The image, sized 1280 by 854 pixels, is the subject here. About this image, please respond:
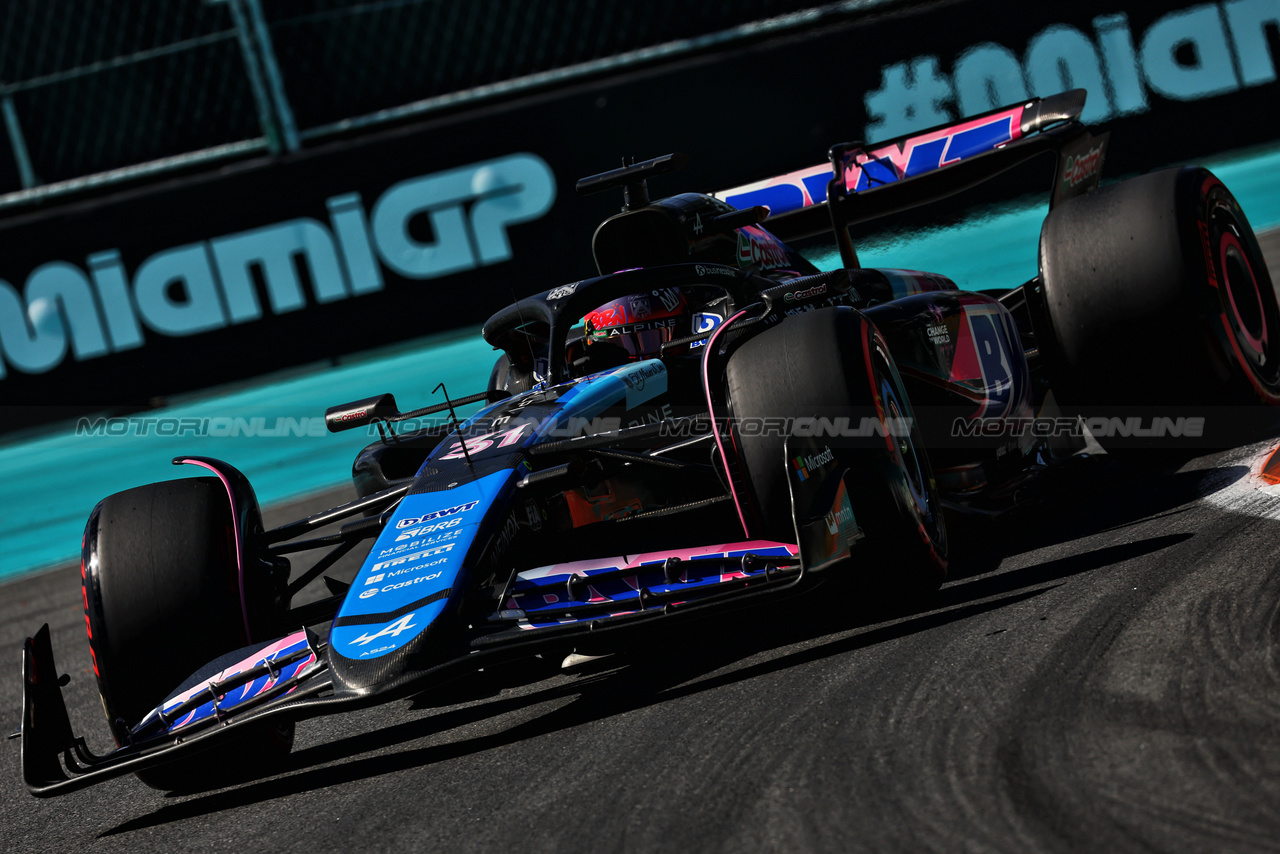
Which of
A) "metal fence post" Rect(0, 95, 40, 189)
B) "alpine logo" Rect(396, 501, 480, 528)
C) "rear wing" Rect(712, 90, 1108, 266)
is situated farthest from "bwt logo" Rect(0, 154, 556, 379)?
"alpine logo" Rect(396, 501, 480, 528)

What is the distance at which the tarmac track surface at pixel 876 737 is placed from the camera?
2.20m

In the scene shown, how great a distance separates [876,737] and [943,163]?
3604 millimetres

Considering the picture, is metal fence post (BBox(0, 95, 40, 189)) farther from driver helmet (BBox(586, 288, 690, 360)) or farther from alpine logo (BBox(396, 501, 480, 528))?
alpine logo (BBox(396, 501, 480, 528))

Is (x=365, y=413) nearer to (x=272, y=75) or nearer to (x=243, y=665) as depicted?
(x=243, y=665)

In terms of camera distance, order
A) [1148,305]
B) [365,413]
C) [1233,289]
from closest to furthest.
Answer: [365,413]
[1148,305]
[1233,289]

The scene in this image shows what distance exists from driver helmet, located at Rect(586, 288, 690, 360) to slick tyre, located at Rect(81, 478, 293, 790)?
1626 mm

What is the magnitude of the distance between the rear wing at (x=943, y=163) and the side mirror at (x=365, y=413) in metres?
2.36

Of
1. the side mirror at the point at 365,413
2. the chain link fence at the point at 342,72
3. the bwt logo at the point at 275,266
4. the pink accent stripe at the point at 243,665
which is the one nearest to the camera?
the pink accent stripe at the point at 243,665

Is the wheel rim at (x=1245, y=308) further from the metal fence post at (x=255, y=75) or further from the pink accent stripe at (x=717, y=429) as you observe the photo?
the metal fence post at (x=255, y=75)

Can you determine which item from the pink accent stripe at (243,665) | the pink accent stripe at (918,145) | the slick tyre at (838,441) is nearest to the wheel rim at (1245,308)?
the pink accent stripe at (918,145)

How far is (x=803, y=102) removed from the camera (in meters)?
8.85

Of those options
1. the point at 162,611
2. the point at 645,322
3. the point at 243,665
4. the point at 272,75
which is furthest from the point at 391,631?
the point at 272,75

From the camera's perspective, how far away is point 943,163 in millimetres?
5680

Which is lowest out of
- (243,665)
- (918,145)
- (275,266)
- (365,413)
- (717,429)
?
(243,665)
